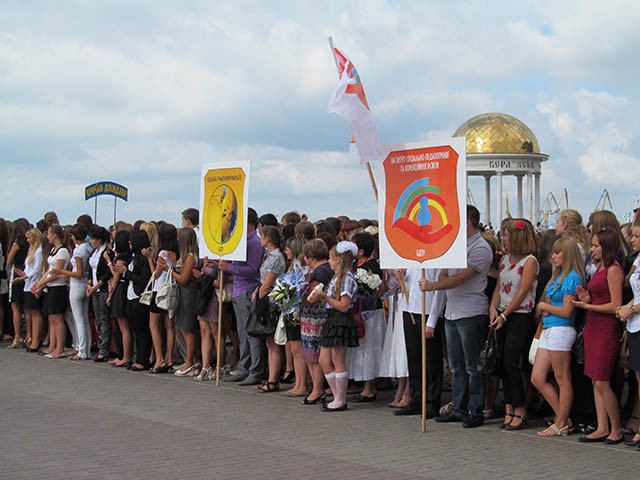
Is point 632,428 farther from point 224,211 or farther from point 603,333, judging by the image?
point 224,211

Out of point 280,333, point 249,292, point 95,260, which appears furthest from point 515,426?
point 95,260

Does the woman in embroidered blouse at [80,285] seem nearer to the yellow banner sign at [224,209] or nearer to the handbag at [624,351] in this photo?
the yellow banner sign at [224,209]

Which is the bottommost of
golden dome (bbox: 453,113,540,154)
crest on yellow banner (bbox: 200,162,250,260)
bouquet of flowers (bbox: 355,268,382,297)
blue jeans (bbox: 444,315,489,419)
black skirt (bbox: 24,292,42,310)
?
blue jeans (bbox: 444,315,489,419)

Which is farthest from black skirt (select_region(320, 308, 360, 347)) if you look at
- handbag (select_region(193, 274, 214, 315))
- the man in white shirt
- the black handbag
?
handbag (select_region(193, 274, 214, 315))

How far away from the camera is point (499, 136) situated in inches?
2547

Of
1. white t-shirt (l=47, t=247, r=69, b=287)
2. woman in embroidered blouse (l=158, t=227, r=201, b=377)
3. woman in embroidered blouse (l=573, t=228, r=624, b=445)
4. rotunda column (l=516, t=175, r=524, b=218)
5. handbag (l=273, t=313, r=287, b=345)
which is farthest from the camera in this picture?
rotunda column (l=516, t=175, r=524, b=218)

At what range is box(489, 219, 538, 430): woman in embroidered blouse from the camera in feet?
30.4

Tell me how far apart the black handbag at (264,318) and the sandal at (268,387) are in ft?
2.05

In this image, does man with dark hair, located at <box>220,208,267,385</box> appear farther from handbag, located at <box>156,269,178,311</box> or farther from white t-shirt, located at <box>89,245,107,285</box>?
white t-shirt, located at <box>89,245,107,285</box>

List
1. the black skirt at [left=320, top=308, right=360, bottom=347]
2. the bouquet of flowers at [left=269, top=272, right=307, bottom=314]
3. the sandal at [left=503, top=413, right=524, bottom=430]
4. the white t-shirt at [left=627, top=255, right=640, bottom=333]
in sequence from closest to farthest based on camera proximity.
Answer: the white t-shirt at [left=627, top=255, right=640, bottom=333] → the sandal at [left=503, top=413, right=524, bottom=430] → the black skirt at [left=320, top=308, right=360, bottom=347] → the bouquet of flowers at [left=269, top=272, right=307, bottom=314]

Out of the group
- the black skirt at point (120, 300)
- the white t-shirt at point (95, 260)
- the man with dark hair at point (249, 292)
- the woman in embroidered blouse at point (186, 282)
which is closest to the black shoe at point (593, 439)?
the man with dark hair at point (249, 292)

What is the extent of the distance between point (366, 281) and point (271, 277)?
1851 millimetres

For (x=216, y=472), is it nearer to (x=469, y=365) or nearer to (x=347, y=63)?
(x=469, y=365)

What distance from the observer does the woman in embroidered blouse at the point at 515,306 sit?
926 centimetres
